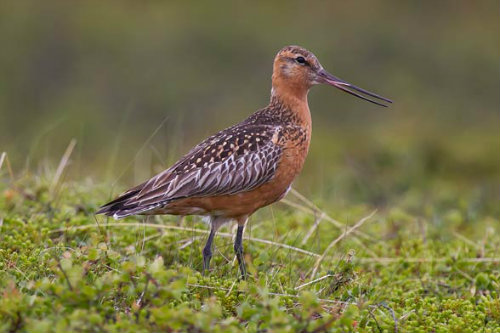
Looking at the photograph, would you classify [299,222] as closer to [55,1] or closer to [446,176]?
[446,176]

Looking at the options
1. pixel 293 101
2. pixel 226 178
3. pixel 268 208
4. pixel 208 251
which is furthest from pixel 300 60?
pixel 208 251

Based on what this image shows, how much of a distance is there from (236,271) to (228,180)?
693mm

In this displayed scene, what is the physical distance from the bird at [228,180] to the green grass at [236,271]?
235 mm

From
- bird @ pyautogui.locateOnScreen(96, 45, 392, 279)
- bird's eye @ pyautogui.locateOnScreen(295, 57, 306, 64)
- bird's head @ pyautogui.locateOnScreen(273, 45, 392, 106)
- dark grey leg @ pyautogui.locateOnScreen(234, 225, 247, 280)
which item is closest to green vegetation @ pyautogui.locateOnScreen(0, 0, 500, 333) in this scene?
dark grey leg @ pyautogui.locateOnScreen(234, 225, 247, 280)

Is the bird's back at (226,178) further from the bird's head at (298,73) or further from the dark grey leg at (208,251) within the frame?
the bird's head at (298,73)

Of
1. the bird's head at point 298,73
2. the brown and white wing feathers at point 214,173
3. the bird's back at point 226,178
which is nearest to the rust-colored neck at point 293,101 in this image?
the bird's head at point 298,73

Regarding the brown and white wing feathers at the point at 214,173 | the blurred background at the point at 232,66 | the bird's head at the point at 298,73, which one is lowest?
the blurred background at the point at 232,66

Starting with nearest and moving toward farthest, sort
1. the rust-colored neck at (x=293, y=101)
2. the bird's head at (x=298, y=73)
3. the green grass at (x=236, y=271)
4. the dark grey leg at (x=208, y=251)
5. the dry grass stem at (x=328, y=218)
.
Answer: the green grass at (x=236, y=271)
the dark grey leg at (x=208, y=251)
the rust-colored neck at (x=293, y=101)
the bird's head at (x=298, y=73)
the dry grass stem at (x=328, y=218)

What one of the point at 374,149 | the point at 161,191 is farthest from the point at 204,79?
the point at 161,191

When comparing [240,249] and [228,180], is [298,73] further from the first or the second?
[240,249]

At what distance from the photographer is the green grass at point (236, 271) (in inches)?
182

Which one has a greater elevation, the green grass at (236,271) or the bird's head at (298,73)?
the bird's head at (298,73)

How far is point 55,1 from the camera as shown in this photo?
67.2 feet

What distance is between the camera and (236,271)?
6.79 meters
